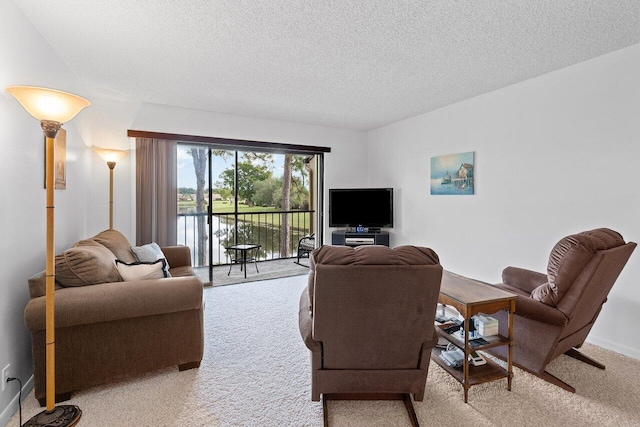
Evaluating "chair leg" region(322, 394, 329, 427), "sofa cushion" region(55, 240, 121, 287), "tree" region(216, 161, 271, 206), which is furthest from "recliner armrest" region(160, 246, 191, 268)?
"chair leg" region(322, 394, 329, 427)

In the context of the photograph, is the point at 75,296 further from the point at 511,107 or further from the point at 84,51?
the point at 511,107

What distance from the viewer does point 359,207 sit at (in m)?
5.17

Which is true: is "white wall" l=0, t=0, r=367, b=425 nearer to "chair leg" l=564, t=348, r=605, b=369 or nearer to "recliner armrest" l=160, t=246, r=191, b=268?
"recliner armrest" l=160, t=246, r=191, b=268

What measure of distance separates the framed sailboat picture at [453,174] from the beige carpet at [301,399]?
6.76 feet

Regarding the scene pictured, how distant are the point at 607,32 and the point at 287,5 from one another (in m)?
2.38

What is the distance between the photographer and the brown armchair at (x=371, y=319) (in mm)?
1511

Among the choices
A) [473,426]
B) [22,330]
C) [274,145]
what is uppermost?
[274,145]

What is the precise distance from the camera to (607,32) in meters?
2.29

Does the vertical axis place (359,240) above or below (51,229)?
below

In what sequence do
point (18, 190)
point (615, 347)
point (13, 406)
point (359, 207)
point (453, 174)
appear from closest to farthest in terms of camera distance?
point (13, 406) → point (18, 190) → point (615, 347) → point (453, 174) → point (359, 207)

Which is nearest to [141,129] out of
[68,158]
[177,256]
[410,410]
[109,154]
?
[109,154]

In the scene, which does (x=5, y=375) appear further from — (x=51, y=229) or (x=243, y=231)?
(x=243, y=231)

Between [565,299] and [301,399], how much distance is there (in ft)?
5.90

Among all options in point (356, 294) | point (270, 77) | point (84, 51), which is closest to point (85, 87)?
point (84, 51)
